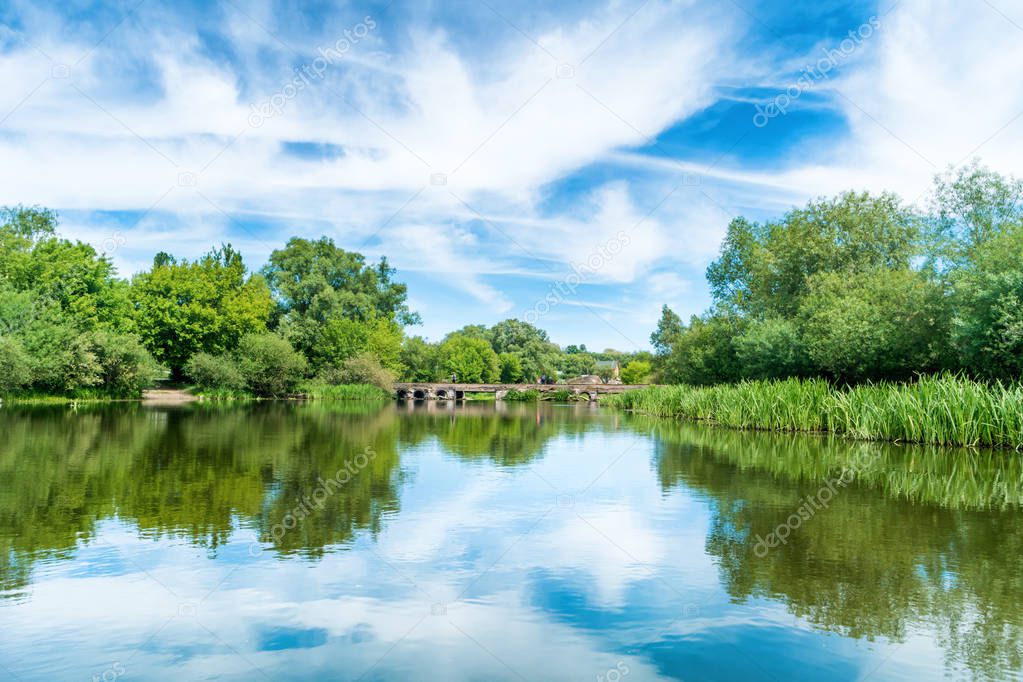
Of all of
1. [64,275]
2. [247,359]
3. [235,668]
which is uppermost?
[64,275]

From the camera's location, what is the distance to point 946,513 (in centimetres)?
1089

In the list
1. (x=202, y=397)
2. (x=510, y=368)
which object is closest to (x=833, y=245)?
(x=202, y=397)

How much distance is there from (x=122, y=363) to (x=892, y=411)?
5095 centimetres

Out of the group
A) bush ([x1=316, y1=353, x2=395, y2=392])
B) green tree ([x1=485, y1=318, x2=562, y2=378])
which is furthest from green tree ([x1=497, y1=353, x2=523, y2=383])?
bush ([x1=316, y1=353, x2=395, y2=392])

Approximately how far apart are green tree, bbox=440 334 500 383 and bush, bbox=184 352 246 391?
177 feet

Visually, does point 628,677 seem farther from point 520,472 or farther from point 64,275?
point 64,275

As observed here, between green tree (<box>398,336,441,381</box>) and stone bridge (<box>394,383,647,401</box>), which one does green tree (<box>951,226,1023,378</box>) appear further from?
green tree (<box>398,336,441,381</box>)

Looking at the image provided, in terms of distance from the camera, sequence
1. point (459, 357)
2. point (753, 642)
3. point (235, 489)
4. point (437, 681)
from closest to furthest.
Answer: point (437, 681), point (753, 642), point (235, 489), point (459, 357)

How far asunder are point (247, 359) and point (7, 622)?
65.8 meters

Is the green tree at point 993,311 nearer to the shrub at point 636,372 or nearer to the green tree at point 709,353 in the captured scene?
the green tree at point 709,353

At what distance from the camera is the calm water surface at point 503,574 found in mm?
5270

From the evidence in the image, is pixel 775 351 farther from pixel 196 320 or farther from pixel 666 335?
pixel 196 320

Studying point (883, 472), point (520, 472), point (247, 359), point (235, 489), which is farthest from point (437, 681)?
point (247, 359)

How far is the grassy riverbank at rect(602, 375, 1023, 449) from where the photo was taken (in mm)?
20766
